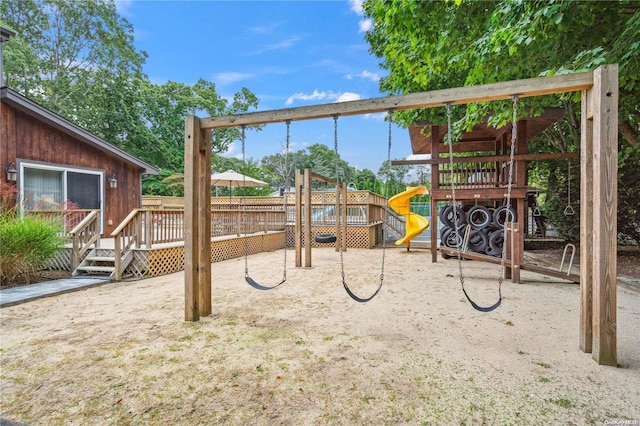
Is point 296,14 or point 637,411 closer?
point 637,411

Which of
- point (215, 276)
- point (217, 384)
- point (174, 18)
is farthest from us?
point (174, 18)

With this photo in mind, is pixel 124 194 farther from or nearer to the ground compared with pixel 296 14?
nearer to the ground

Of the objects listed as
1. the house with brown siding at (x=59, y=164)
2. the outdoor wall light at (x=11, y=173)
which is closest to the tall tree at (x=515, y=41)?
the house with brown siding at (x=59, y=164)

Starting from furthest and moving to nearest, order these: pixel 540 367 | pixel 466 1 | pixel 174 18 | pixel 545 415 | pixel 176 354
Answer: pixel 174 18
pixel 466 1
pixel 176 354
pixel 540 367
pixel 545 415

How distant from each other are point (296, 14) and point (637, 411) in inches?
704

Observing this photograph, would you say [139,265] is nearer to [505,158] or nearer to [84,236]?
[84,236]

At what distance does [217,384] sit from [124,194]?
9.75 m

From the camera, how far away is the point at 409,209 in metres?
9.84

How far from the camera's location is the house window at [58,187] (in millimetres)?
7816

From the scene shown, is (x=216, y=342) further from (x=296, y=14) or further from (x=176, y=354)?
(x=296, y=14)

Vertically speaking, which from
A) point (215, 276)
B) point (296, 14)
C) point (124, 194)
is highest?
point (296, 14)

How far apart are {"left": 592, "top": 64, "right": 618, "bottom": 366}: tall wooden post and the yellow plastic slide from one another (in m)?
6.81

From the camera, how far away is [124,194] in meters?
10.1

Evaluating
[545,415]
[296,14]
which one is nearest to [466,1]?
[545,415]
